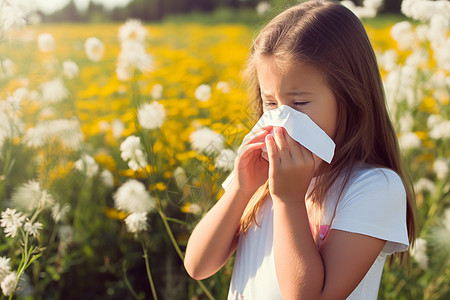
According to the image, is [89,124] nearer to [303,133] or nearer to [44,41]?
[44,41]

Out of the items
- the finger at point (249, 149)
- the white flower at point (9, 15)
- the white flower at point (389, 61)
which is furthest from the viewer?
the white flower at point (389, 61)

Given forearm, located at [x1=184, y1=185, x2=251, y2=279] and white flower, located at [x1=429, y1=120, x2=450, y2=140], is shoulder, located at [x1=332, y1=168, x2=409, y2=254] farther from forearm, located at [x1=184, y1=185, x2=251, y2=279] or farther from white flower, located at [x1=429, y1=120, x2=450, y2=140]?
white flower, located at [x1=429, y1=120, x2=450, y2=140]

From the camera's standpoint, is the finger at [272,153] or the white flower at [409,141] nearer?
the finger at [272,153]

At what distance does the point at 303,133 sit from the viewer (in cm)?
91

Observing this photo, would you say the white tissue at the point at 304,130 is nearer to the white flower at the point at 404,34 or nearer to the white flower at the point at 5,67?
the white flower at the point at 5,67

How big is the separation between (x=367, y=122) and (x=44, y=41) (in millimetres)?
1137

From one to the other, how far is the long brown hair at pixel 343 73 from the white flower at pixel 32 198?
1.67 ft

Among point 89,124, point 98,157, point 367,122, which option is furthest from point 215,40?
point 367,122

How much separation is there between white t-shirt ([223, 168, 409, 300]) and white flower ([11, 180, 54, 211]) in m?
0.48

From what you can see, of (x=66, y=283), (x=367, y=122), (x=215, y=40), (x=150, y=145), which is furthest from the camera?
(x=215, y=40)

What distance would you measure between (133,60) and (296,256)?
74 centimetres

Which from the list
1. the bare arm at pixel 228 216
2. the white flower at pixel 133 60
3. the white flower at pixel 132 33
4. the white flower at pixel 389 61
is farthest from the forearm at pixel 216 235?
the white flower at pixel 389 61

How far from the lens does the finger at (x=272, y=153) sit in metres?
0.93

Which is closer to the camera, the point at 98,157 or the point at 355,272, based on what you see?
the point at 355,272
